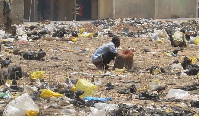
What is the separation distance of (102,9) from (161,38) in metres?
11.6

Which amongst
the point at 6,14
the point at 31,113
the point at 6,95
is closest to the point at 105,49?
the point at 6,95

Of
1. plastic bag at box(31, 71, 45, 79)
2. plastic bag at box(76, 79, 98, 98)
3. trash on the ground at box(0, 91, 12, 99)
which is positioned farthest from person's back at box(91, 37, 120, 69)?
trash on the ground at box(0, 91, 12, 99)

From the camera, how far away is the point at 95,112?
4.61 m

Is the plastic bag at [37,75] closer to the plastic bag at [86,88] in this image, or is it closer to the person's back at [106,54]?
the plastic bag at [86,88]

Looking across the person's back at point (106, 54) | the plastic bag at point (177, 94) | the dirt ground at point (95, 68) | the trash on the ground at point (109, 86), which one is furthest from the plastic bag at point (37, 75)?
the plastic bag at point (177, 94)

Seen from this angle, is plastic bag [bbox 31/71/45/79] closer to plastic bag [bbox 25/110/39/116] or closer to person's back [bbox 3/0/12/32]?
plastic bag [bbox 25/110/39/116]

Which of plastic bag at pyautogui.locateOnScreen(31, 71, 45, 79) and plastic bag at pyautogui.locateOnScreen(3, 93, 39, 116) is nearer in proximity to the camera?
plastic bag at pyautogui.locateOnScreen(3, 93, 39, 116)

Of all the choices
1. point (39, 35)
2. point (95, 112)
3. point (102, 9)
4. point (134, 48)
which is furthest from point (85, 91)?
→ point (102, 9)

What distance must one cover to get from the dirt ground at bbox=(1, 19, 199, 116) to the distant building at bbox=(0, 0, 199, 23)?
10.8 metres

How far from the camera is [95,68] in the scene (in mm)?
8570

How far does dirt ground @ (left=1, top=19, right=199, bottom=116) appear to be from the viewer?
6.22m

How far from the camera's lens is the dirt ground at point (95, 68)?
6.22m

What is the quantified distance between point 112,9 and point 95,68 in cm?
1663

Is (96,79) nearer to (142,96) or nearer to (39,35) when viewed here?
(142,96)
